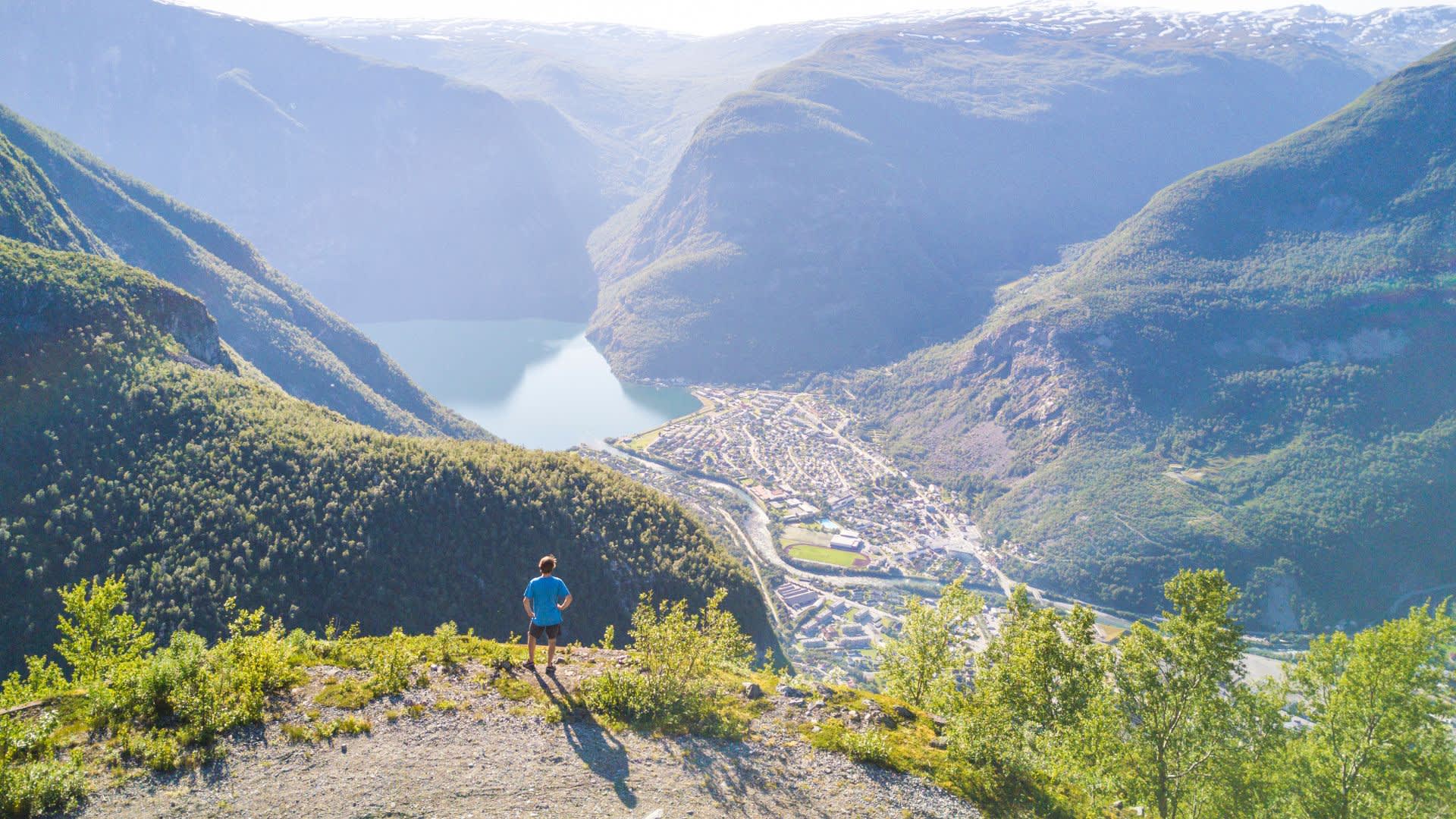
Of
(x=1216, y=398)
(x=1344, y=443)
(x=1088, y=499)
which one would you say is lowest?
(x=1088, y=499)

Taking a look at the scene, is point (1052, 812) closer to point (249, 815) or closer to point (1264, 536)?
point (249, 815)

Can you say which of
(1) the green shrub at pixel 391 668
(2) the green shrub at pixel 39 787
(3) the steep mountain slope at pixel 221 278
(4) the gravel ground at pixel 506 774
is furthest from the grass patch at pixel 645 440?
(2) the green shrub at pixel 39 787

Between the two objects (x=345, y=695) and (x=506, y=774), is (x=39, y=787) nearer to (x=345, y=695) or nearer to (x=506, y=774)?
(x=345, y=695)

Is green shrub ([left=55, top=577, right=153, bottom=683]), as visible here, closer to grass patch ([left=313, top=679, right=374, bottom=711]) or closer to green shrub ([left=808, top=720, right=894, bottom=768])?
grass patch ([left=313, top=679, right=374, bottom=711])

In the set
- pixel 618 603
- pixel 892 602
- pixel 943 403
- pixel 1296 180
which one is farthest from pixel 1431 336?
pixel 618 603

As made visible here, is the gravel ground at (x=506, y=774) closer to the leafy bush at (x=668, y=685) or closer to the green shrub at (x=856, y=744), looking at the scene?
the green shrub at (x=856, y=744)

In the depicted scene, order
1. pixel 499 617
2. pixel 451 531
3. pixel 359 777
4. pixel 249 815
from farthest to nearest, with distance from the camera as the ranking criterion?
pixel 451 531 → pixel 499 617 → pixel 359 777 → pixel 249 815
